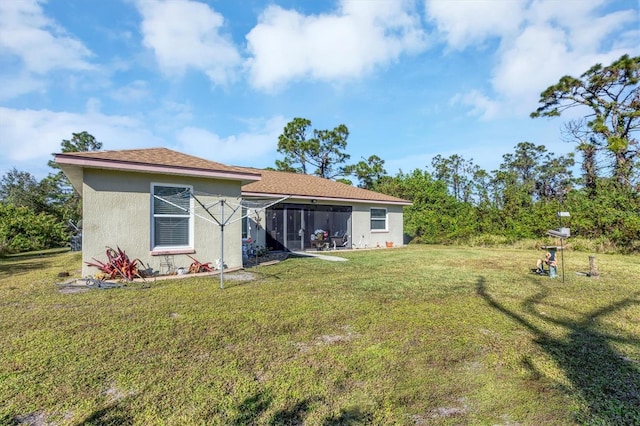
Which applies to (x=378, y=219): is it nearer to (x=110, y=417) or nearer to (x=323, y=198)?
(x=323, y=198)

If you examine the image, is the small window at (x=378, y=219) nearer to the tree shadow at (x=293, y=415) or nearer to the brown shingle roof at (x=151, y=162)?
the brown shingle roof at (x=151, y=162)

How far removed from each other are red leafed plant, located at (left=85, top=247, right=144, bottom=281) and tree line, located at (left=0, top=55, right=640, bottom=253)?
544 inches

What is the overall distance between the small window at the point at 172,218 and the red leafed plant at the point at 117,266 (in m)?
0.72

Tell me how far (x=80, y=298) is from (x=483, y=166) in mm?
38281

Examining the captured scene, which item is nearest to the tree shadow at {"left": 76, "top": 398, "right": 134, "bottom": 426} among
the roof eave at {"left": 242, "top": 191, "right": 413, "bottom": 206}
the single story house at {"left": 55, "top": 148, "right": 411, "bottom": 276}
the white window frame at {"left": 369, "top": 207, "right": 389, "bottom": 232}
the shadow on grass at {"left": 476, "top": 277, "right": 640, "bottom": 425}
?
the shadow on grass at {"left": 476, "top": 277, "right": 640, "bottom": 425}

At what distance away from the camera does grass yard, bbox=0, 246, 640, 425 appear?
101 inches

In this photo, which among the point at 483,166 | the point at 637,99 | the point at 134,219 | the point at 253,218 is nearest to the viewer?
the point at 134,219

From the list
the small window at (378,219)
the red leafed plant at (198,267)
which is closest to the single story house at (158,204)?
the red leafed plant at (198,267)

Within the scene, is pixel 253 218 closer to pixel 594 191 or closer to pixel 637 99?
pixel 594 191

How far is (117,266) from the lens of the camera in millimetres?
7578

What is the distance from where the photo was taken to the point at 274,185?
15914 millimetres

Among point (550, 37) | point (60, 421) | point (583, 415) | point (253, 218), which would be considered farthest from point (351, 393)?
point (550, 37)

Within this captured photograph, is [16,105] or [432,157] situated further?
[432,157]

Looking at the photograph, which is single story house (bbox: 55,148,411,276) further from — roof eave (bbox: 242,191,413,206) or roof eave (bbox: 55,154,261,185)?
roof eave (bbox: 242,191,413,206)
